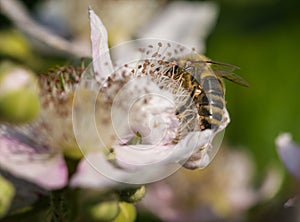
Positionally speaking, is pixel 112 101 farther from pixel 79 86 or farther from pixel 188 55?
pixel 188 55

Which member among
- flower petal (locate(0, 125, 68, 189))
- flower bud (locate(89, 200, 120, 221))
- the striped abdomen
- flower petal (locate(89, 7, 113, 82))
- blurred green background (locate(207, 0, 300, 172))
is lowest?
blurred green background (locate(207, 0, 300, 172))

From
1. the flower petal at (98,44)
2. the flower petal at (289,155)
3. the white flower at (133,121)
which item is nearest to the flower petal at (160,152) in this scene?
Answer: the white flower at (133,121)

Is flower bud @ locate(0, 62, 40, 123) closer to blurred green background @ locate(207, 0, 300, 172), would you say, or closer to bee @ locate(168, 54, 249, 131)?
bee @ locate(168, 54, 249, 131)

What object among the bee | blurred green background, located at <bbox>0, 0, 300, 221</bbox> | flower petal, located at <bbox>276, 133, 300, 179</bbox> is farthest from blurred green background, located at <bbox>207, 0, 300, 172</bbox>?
the bee

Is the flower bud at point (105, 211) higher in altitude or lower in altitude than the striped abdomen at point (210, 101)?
lower

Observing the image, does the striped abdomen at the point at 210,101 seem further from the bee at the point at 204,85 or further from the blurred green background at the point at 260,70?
the blurred green background at the point at 260,70

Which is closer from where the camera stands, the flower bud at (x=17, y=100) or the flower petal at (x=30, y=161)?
the flower petal at (x=30, y=161)

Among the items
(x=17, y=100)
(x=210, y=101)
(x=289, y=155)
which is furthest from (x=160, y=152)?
(x=17, y=100)
